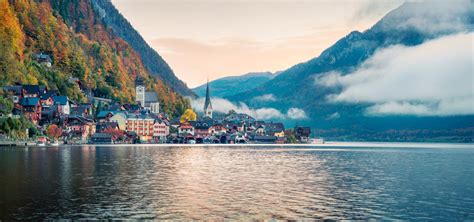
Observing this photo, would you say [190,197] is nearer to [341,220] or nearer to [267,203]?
[267,203]

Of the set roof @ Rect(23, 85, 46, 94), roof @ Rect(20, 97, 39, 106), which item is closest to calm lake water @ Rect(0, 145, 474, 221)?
roof @ Rect(20, 97, 39, 106)

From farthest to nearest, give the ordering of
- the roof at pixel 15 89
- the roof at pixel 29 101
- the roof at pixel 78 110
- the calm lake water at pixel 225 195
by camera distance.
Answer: the roof at pixel 78 110 < the roof at pixel 29 101 < the roof at pixel 15 89 < the calm lake water at pixel 225 195

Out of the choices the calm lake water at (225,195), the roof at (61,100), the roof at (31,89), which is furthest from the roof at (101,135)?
the calm lake water at (225,195)

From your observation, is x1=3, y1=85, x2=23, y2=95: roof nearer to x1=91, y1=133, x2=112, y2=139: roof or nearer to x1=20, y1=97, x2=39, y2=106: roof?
x1=20, y1=97, x2=39, y2=106: roof

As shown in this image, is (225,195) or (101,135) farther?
(101,135)

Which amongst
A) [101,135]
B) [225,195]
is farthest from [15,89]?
[225,195]

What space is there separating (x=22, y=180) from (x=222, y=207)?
2167cm

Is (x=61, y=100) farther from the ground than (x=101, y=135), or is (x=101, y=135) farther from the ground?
(x=61, y=100)

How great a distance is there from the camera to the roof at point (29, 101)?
15356cm

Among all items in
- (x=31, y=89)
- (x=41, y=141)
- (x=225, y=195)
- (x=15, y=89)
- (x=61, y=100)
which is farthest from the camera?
(x=61, y=100)

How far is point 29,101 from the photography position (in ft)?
509

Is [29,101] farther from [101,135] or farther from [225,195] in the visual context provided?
[225,195]

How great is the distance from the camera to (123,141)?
191750 mm

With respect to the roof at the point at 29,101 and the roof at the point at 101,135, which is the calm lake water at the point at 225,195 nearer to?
the roof at the point at 29,101
